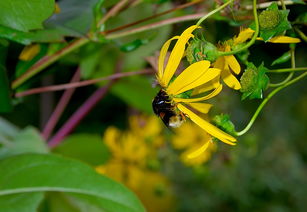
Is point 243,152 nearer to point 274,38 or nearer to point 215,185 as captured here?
point 215,185

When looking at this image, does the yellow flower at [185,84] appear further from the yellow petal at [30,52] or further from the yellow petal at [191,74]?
the yellow petal at [30,52]

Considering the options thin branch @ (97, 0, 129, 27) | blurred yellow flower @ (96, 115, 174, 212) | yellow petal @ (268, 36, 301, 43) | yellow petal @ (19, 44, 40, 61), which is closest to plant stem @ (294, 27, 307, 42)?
yellow petal @ (268, 36, 301, 43)

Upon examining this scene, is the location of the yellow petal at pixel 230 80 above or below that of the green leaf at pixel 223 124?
above

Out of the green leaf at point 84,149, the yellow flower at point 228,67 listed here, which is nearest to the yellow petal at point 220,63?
the yellow flower at point 228,67

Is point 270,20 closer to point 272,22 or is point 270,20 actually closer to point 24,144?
point 272,22

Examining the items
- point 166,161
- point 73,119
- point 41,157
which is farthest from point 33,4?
point 166,161

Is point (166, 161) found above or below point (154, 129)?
below
